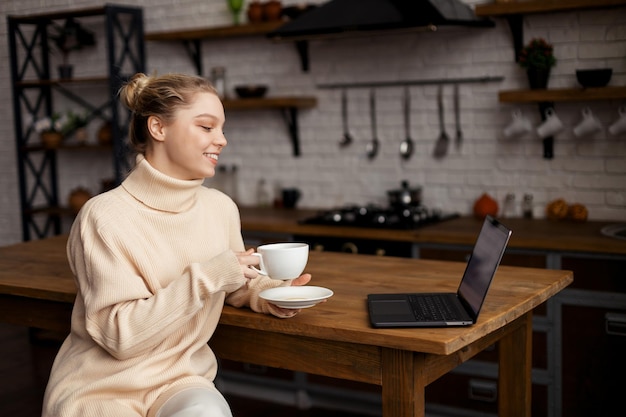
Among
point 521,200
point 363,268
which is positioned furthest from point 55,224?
point 363,268

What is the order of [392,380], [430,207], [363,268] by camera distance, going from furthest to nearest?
[430,207], [363,268], [392,380]

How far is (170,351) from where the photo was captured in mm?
2074

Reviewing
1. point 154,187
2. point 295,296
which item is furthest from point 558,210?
point 154,187

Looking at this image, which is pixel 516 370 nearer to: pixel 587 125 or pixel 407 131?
pixel 587 125

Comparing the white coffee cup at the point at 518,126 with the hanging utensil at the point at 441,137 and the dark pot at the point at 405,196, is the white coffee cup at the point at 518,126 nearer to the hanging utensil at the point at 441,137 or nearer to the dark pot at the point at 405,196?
the hanging utensil at the point at 441,137

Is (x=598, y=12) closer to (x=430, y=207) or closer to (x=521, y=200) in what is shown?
(x=521, y=200)

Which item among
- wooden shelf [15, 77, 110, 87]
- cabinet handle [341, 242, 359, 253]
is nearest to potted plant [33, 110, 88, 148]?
wooden shelf [15, 77, 110, 87]

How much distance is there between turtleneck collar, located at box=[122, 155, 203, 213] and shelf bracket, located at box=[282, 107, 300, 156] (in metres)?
2.65

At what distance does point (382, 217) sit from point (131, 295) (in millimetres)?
2087

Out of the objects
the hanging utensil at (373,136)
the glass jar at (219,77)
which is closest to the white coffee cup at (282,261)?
the hanging utensil at (373,136)

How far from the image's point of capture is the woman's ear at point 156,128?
2.15m

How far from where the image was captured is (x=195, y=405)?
1.91 meters

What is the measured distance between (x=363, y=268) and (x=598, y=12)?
6.75ft

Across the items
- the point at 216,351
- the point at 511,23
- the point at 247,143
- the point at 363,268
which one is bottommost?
the point at 216,351
